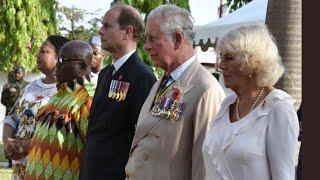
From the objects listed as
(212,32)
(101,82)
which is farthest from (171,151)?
(212,32)

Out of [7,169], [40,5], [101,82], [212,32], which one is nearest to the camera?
[101,82]

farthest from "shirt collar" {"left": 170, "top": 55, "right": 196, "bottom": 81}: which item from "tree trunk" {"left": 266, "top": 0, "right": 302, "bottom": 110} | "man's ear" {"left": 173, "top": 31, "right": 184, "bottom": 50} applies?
"tree trunk" {"left": 266, "top": 0, "right": 302, "bottom": 110}

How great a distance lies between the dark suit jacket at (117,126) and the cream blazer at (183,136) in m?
0.51

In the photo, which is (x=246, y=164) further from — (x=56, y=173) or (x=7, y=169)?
(x=7, y=169)

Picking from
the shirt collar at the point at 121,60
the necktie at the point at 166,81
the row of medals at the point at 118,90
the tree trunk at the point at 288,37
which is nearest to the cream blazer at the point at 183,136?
the necktie at the point at 166,81

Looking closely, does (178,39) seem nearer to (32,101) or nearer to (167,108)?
(167,108)

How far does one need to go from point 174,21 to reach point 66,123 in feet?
4.32

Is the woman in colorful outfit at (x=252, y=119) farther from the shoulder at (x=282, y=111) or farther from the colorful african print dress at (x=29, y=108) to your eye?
the colorful african print dress at (x=29, y=108)

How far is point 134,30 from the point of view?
429cm

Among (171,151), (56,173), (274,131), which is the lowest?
(56,173)

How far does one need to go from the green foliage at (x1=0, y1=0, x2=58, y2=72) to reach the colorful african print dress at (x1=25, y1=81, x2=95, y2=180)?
14228 mm

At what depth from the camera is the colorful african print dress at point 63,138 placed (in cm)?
462

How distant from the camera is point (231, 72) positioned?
2996 millimetres

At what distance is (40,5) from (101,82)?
15328 millimetres
